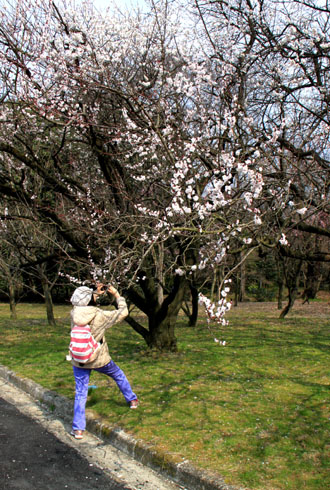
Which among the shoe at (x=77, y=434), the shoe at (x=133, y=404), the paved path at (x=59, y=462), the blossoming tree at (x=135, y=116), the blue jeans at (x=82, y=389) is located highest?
the blossoming tree at (x=135, y=116)

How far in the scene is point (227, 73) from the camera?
30.8 feet

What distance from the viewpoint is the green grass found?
4074mm

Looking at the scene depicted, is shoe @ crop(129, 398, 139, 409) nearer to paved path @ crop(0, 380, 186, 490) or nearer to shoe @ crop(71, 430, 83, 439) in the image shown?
paved path @ crop(0, 380, 186, 490)

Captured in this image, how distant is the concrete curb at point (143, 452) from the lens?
3.77m

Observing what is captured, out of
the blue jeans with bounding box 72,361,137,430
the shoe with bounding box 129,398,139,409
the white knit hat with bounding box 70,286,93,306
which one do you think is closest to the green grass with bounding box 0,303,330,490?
the shoe with bounding box 129,398,139,409

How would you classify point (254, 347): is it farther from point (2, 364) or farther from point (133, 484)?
point (133, 484)

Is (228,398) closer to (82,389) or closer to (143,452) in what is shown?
(143,452)

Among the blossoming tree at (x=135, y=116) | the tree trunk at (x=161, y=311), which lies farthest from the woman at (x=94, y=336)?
the tree trunk at (x=161, y=311)

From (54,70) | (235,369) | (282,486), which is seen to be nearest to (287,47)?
(54,70)

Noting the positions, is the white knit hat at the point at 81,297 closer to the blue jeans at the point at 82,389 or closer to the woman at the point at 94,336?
the woman at the point at 94,336

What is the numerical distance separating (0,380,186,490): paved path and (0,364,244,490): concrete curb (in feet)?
0.24

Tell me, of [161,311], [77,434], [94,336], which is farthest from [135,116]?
[77,434]

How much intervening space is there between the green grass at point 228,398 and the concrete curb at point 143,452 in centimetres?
11

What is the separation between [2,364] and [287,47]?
323 inches
